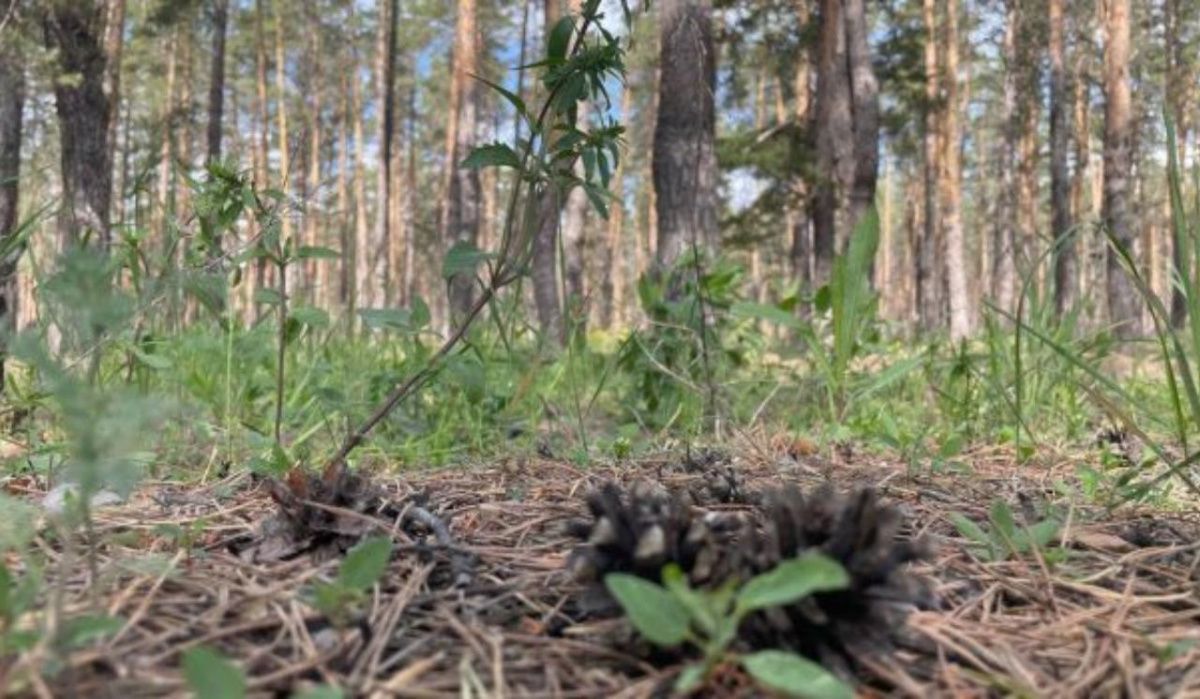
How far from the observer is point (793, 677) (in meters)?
0.72

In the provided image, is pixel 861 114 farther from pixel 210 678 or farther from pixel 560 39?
pixel 210 678

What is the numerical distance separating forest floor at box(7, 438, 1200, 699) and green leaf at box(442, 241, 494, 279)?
0.41 metres

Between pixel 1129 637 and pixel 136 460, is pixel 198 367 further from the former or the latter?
pixel 1129 637

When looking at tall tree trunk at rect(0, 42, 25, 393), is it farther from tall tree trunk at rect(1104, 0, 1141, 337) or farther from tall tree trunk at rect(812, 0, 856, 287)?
tall tree trunk at rect(1104, 0, 1141, 337)

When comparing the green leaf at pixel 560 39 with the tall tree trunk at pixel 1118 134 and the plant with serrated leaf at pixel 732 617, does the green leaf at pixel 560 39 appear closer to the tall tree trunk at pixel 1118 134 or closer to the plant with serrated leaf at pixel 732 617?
the plant with serrated leaf at pixel 732 617

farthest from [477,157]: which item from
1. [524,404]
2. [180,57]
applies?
[180,57]

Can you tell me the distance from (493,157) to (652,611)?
0.93 metres

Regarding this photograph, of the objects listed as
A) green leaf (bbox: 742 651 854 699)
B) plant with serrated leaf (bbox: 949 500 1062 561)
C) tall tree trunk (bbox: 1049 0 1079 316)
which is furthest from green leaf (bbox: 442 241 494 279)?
tall tree trunk (bbox: 1049 0 1079 316)

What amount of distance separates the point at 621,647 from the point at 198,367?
2050mm

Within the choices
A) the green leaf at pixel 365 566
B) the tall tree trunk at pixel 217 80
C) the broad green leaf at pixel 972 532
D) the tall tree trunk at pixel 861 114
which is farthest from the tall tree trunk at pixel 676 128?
the tall tree trunk at pixel 217 80

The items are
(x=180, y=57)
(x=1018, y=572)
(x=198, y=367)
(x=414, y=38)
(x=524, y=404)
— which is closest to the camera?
(x=1018, y=572)

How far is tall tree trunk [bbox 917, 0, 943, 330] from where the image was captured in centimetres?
1453

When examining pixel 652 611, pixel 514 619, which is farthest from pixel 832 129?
pixel 652 611

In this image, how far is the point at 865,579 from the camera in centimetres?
82
